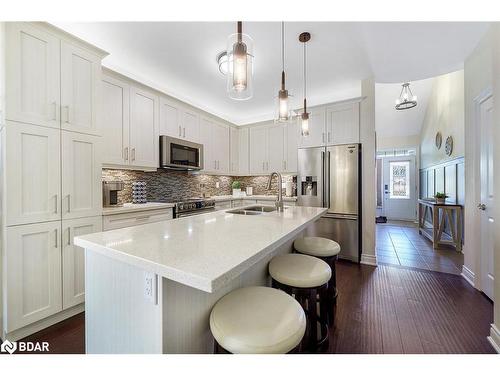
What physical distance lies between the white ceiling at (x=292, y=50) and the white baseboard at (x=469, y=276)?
255 cm

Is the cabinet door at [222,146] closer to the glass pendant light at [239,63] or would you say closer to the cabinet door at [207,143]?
the cabinet door at [207,143]

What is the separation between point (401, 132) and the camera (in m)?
6.75

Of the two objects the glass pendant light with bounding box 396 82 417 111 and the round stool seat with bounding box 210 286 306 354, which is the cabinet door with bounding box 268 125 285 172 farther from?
the round stool seat with bounding box 210 286 306 354

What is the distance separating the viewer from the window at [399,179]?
6984 mm

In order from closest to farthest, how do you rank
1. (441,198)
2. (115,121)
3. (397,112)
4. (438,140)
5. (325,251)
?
(325,251) → (115,121) → (441,198) → (438,140) → (397,112)

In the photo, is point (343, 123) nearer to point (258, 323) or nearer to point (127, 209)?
point (127, 209)

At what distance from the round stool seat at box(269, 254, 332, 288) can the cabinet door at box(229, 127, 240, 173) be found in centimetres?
336

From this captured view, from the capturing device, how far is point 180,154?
3.43 m

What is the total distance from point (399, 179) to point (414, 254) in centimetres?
423

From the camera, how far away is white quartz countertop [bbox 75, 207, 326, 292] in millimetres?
708

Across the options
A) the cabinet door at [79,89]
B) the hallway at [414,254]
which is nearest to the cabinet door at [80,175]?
the cabinet door at [79,89]

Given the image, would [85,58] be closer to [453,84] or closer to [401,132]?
[453,84]

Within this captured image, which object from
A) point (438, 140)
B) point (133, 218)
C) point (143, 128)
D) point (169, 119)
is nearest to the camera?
point (133, 218)

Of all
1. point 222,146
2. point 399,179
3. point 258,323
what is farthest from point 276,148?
point 399,179
